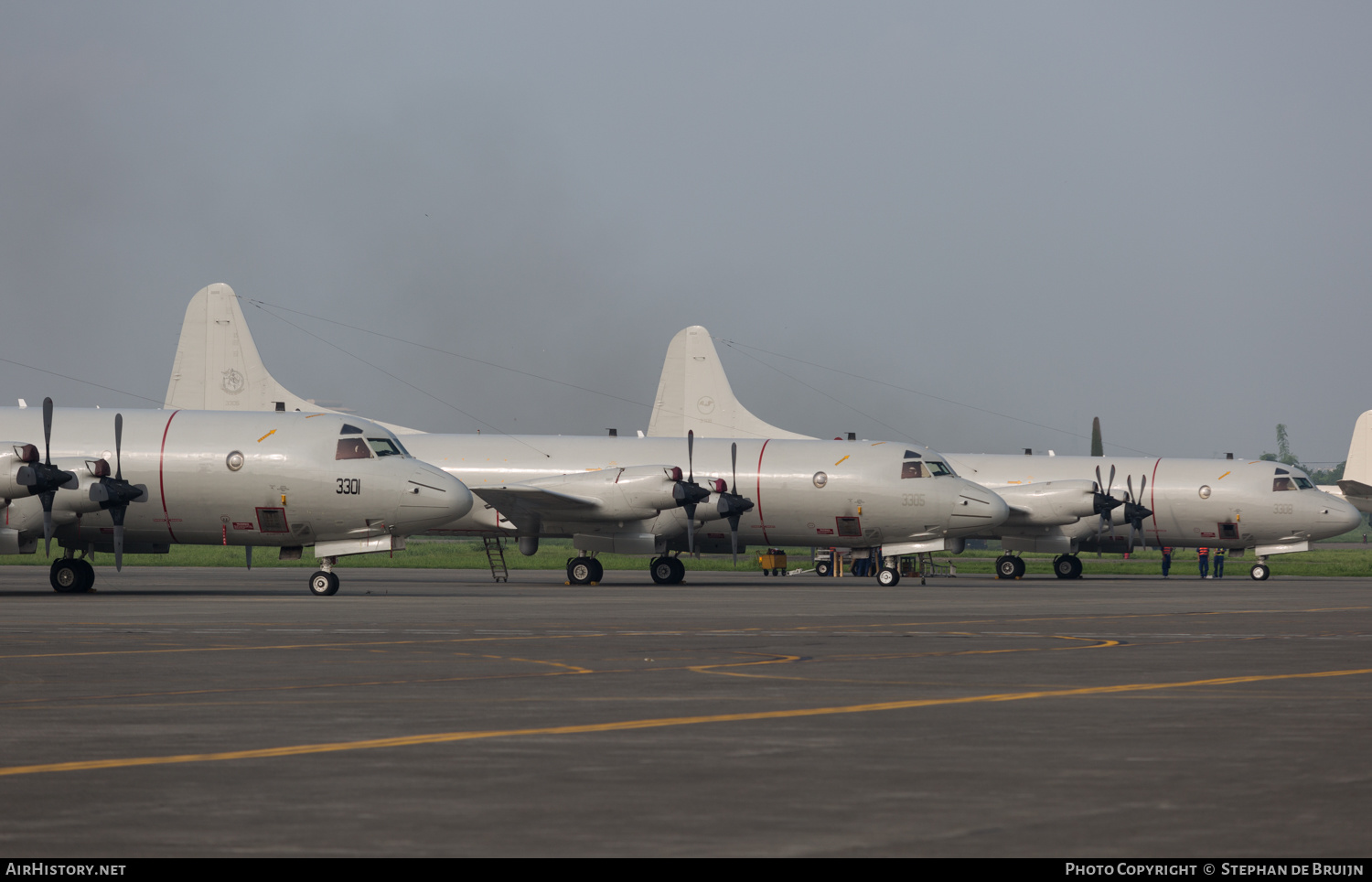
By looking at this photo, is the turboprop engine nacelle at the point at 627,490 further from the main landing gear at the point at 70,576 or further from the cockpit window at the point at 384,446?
the main landing gear at the point at 70,576

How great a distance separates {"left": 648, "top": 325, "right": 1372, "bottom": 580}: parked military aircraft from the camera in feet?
210

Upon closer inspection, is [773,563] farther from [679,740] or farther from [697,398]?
[679,740]

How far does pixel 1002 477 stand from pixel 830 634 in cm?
4462

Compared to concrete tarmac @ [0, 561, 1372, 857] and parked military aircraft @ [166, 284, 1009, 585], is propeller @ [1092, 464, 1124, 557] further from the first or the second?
concrete tarmac @ [0, 561, 1372, 857]

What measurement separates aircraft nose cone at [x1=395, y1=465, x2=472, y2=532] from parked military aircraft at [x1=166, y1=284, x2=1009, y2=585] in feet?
28.4

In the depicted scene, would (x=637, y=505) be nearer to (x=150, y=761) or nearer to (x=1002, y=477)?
(x=1002, y=477)

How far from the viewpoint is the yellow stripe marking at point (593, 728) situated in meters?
10.7

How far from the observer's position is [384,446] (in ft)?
135

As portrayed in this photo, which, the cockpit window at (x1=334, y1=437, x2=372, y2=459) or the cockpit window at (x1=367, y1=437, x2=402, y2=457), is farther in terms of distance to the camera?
the cockpit window at (x1=367, y1=437, x2=402, y2=457)

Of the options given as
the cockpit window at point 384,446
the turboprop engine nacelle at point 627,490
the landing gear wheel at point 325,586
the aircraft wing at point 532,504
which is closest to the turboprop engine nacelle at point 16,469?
the landing gear wheel at point 325,586


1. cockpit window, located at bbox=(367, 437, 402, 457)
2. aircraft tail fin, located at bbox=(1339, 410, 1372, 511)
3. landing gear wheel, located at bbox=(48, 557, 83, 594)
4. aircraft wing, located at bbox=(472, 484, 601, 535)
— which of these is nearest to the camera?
landing gear wheel, located at bbox=(48, 557, 83, 594)

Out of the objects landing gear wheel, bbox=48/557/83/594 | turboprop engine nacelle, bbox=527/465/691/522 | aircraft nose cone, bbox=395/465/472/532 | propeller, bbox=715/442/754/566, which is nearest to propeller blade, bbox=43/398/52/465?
landing gear wheel, bbox=48/557/83/594

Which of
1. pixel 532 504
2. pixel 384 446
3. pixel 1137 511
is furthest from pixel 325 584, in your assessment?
pixel 1137 511

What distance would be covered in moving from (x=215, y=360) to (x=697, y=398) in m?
22.7
